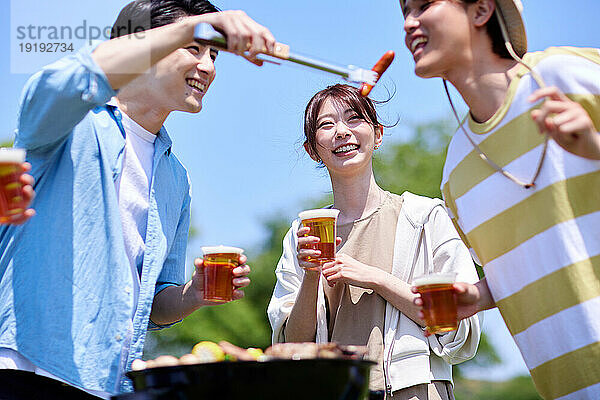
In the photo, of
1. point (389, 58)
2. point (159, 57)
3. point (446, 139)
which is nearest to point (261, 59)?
point (159, 57)

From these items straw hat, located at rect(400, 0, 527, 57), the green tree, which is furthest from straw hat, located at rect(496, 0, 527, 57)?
the green tree

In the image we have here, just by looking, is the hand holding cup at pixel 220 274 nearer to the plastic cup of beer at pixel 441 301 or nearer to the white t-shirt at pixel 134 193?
the white t-shirt at pixel 134 193

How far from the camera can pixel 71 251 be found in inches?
111

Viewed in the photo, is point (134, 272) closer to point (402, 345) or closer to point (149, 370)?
point (149, 370)

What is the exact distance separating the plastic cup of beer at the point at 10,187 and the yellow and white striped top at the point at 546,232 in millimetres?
2007

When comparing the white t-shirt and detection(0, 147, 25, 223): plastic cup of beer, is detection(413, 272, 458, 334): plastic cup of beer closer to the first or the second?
the white t-shirt

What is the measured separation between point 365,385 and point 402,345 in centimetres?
148

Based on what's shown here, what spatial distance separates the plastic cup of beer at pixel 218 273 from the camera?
342cm

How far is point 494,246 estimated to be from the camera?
2955 mm

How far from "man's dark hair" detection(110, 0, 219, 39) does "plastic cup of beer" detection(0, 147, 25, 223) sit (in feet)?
5.39

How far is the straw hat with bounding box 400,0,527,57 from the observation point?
307cm

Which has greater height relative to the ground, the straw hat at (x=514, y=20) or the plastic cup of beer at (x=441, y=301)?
the straw hat at (x=514, y=20)

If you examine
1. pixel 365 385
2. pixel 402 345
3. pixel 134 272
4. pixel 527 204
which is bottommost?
pixel 402 345

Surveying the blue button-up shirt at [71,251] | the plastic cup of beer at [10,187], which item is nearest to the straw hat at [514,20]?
the blue button-up shirt at [71,251]
